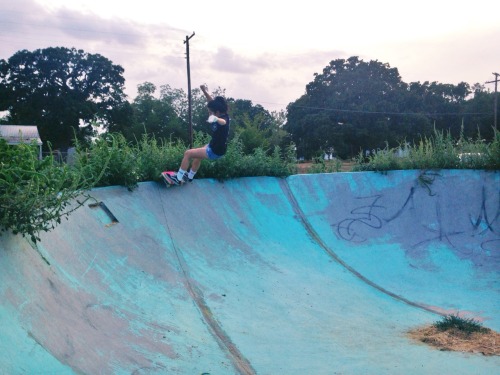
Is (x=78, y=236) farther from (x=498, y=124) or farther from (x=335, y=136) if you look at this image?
(x=498, y=124)

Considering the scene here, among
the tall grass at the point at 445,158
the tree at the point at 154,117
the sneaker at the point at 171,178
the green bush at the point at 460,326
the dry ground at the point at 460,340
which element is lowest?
the dry ground at the point at 460,340

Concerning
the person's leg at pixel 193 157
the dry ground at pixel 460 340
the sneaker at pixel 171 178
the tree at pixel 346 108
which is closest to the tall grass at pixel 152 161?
the sneaker at pixel 171 178

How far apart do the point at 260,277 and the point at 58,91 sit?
43499mm

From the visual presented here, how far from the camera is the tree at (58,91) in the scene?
43531 millimetres

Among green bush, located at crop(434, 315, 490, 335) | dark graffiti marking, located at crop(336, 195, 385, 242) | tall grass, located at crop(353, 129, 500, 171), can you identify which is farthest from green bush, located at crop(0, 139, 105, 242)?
tall grass, located at crop(353, 129, 500, 171)

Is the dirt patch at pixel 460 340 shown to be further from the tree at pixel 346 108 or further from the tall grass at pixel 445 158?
the tree at pixel 346 108

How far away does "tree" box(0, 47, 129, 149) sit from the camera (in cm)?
4353

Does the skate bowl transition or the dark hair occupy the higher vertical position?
the dark hair

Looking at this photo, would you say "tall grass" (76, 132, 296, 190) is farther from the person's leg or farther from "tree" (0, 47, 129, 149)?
"tree" (0, 47, 129, 149)

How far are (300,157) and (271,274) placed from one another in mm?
39278

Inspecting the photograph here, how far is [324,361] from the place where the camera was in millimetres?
4254

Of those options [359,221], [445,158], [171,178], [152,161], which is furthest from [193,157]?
[445,158]

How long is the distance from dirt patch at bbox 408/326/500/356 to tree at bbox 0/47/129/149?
135ft

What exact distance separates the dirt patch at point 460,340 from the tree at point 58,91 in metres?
41.2
